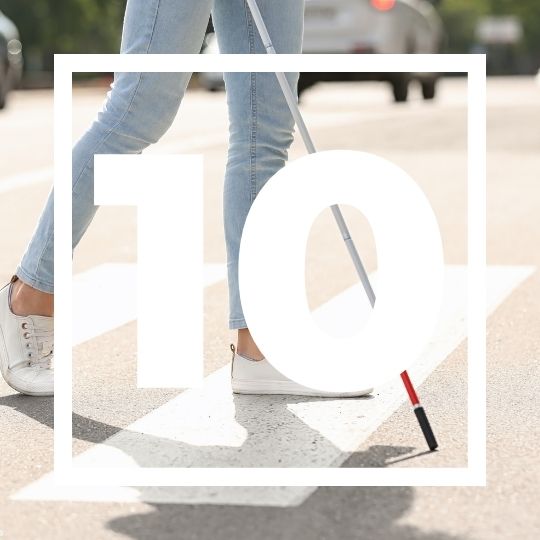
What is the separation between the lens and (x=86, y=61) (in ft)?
9.87

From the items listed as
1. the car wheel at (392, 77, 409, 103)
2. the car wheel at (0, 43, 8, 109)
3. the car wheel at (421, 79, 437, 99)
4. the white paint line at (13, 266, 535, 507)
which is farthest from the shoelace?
the car wheel at (421, 79, 437, 99)

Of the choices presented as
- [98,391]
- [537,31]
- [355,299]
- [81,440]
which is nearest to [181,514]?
[81,440]

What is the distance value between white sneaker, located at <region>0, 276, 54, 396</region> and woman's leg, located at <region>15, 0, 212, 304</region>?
21 centimetres

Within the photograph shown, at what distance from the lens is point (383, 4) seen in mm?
17750

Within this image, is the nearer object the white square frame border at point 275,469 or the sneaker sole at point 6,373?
the white square frame border at point 275,469

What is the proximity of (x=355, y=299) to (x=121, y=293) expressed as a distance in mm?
841

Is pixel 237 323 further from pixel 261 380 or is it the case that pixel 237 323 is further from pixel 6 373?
pixel 6 373

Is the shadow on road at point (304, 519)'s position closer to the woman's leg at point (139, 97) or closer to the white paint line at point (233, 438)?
the white paint line at point (233, 438)

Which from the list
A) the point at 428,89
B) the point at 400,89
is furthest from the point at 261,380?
the point at 428,89

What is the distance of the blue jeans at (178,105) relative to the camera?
333 centimetres

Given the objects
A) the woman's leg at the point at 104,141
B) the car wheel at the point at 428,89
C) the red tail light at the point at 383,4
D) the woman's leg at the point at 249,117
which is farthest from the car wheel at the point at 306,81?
the woman's leg at the point at 104,141

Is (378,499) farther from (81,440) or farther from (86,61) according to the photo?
(86,61)

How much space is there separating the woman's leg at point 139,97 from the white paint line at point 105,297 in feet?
3.26

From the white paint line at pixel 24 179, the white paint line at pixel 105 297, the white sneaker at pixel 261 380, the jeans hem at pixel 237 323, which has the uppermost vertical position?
the jeans hem at pixel 237 323
